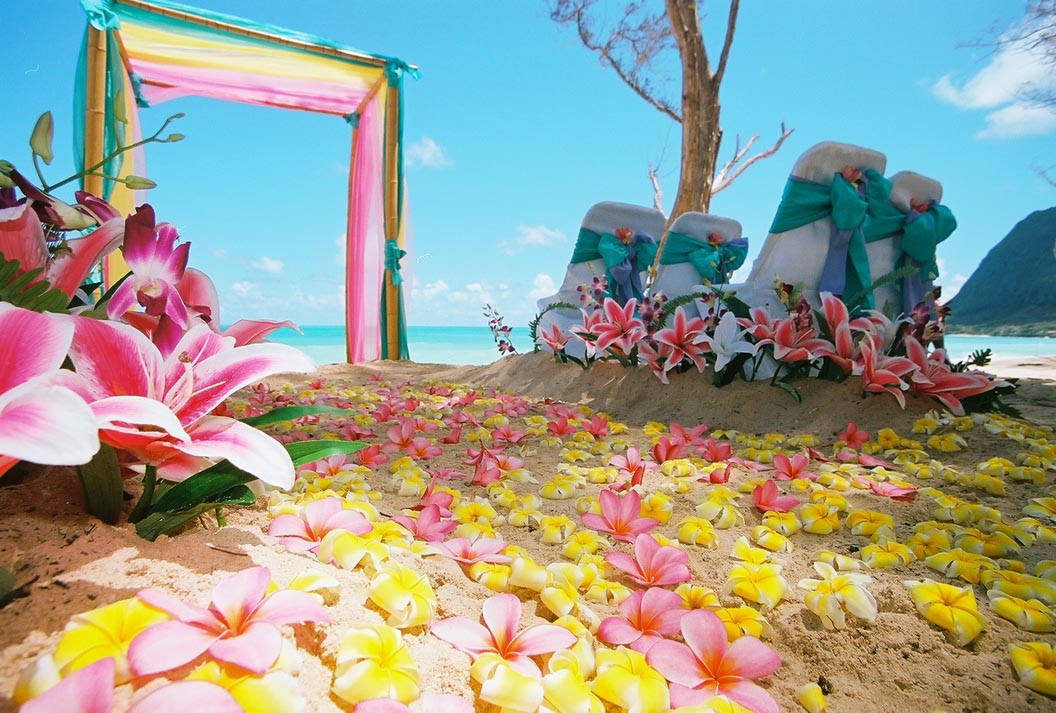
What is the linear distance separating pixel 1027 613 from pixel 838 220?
2.25 metres

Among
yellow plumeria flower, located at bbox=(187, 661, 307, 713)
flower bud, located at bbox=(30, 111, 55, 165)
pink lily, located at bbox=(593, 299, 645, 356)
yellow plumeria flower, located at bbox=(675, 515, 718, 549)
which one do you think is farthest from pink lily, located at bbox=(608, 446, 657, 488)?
pink lily, located at bbox=(593, 299, 645, 356)

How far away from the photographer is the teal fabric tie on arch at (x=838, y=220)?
261 cm

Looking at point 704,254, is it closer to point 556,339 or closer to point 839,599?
point 556,339

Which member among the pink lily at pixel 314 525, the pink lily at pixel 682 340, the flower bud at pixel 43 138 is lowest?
the pink lily at pixel 314 525

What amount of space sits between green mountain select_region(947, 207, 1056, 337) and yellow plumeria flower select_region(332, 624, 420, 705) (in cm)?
2462

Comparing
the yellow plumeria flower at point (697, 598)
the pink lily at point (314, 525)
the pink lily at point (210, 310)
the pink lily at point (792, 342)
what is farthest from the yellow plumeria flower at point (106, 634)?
the pink lily at point (792, 342)

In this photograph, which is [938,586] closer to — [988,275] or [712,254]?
[712,254]

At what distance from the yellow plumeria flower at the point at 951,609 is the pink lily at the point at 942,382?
1.59 metres

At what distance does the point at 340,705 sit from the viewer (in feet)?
1.44

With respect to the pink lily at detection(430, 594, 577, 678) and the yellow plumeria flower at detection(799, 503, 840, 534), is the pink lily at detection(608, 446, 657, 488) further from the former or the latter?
the pink lily at detection(430, 594, 577, 678)

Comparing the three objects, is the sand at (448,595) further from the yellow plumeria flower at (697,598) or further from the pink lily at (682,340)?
the pink lily at (682,340)

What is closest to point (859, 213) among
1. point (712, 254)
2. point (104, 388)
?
point (712, 254)

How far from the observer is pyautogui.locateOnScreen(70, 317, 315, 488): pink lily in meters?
0.44

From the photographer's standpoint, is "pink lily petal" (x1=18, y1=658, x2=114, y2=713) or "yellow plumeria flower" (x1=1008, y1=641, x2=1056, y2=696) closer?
"pink lily petal" (x1=18, y1=658, x2=114, y2=713)
